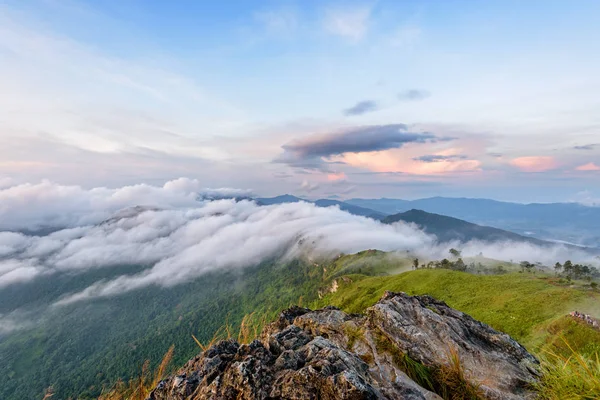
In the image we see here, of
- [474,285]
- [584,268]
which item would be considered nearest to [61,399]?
[474,285]

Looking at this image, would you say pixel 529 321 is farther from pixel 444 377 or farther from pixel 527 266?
pixel 527 266

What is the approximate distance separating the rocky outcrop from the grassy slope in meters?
17.5

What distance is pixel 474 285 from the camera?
237ft

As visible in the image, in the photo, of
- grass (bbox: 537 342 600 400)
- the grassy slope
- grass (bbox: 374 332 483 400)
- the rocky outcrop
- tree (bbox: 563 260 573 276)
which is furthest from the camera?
tree (bbox: 563 260 573 276)

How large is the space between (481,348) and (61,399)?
23966 cm

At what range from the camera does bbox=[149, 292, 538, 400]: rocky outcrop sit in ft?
22.4

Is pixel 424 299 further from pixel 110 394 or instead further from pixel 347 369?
pixel 110 394

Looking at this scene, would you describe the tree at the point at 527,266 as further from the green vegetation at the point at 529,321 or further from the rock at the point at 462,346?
the rock at the point at 462,346

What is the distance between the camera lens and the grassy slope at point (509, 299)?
39406 mm

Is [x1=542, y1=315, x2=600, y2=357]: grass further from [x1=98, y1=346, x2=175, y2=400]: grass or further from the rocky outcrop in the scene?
[x1=98, y1=346, x2=175, y2=400]: grass

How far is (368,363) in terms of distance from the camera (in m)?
8.97

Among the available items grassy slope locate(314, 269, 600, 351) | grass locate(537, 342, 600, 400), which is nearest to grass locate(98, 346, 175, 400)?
grass locate(537, 342, 600, 400)

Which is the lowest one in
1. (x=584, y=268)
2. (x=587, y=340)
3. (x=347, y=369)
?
(x=584, y=268)

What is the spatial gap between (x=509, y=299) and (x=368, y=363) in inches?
2349
